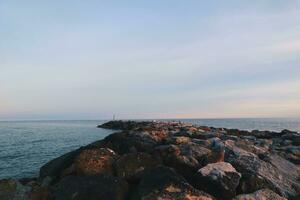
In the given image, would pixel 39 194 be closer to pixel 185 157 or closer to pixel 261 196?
pixel 185 157

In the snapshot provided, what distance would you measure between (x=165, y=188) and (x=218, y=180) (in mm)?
1704

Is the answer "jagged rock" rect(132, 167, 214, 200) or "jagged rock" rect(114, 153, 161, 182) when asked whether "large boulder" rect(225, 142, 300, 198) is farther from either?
"jagged rock" rect(114, 153, 161, 182)

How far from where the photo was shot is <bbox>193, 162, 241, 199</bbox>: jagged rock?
9078 mm

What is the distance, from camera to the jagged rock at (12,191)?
8981mm

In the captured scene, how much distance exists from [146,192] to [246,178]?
10.3ft

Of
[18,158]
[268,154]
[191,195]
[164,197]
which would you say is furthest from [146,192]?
[18,158]

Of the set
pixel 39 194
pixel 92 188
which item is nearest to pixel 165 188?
pixel 92 188

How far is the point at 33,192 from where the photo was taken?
917 cm

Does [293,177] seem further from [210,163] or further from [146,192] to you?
[146,192]

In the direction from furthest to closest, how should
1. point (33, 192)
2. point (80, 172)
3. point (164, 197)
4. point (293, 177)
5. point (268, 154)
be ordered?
1. point (268, 154)
2. point (293, 177)
3. point (80, 172)
4. point (33, 192)
5. point (164, 197)

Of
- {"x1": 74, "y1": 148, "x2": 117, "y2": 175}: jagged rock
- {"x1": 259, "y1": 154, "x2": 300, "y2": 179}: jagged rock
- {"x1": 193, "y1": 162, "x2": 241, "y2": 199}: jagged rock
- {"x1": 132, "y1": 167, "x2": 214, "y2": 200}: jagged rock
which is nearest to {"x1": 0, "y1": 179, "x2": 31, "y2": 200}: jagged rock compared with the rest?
{"x1": 74, "y1": 148, "x2": 117, "y2": 175}: jagged rock

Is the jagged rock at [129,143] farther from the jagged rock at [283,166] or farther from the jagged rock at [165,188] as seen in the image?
the jagged rock at [165,188]

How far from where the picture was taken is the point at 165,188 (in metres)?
8.15

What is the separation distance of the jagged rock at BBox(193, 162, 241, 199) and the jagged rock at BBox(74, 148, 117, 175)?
2314 millimetres
